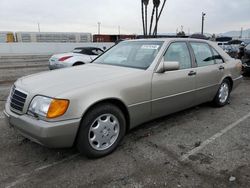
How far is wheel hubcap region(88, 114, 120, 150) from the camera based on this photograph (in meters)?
3.16

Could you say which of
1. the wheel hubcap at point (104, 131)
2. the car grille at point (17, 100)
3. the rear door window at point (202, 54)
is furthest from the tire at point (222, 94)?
the car grille at point (17, 100)

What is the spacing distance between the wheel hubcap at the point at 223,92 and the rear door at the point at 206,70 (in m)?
0.30

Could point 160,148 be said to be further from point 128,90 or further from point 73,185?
point 73,185

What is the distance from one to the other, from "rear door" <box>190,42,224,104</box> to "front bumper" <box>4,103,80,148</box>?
2.64 m

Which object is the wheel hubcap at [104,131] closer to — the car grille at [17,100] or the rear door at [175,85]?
the rear door at [175,85]

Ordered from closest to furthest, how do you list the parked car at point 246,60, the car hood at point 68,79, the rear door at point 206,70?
the car hood at point 68,79 → the rear door at point 206,70 → the parked car at point 246,60

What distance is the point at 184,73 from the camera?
13.9 ft

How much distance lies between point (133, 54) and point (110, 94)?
1290mm

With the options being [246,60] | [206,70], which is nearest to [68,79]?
[206,70]

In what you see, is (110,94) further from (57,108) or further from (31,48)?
(31,48)

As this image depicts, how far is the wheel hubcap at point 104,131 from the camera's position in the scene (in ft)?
10.4

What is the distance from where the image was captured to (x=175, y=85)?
13.3ft

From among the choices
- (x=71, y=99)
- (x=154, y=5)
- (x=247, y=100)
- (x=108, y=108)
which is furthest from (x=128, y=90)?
(x=154, y=5)

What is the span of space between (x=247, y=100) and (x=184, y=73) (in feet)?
9.52
